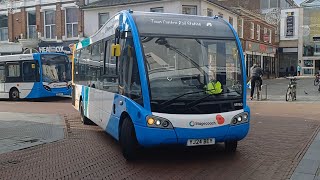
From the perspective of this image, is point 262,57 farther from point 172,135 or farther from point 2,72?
point 172,135

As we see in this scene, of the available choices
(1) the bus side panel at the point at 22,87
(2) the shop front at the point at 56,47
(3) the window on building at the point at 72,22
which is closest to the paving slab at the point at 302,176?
(1) the bus side panel at the point at 22,87

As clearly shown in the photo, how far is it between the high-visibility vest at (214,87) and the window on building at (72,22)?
24.2 metres

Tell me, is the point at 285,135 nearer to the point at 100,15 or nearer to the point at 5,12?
the point at 100,15

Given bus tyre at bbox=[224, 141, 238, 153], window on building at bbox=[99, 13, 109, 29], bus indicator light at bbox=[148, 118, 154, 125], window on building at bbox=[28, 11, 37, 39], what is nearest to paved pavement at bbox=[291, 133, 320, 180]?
bus tyre at bbox=[224, 141, 238, 153]

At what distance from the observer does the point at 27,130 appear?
10.3 meters

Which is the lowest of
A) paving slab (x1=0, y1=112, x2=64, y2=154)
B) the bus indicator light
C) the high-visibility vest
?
paving slab (x1=0, y1=112, x2=64, y2=154)

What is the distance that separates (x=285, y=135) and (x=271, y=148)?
5.41 feet

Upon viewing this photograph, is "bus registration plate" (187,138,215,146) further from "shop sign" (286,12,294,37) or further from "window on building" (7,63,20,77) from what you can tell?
"shop sign" (286,12,294,37)

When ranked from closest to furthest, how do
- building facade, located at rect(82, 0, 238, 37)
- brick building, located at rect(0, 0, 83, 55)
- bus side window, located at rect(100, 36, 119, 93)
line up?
bus side window, located at rect(100, 36, 119, 93), building facade, located at rect(82, 0, 238, 37), brick building, located at rect(0, 0, 83, 55)

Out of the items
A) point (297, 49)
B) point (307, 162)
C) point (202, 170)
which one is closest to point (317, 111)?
point (307, 162)

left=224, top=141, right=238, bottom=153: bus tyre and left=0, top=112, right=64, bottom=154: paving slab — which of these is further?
left=0, top=112, right=64, bottom=154: paving slab

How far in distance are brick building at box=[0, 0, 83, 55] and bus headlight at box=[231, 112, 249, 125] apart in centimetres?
2329

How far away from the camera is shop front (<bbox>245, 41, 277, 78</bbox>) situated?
34.5 m

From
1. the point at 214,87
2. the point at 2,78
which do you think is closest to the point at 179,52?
the point at 214,87
